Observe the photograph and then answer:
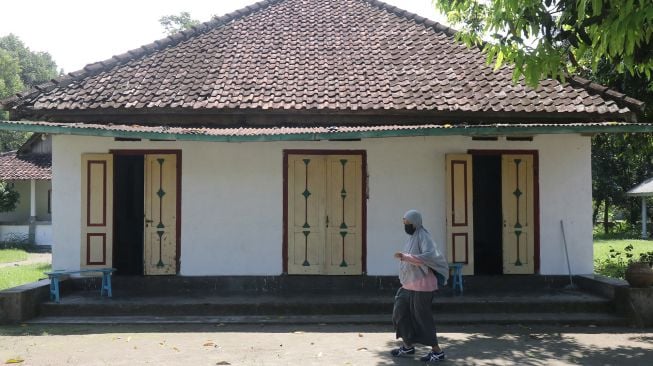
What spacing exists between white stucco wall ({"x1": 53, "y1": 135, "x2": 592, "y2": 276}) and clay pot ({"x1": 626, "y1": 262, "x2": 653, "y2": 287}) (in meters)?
1.58

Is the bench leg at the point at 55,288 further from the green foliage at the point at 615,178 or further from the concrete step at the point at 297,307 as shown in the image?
the green foliage at the point at 615,178

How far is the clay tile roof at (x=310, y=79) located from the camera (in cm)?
930

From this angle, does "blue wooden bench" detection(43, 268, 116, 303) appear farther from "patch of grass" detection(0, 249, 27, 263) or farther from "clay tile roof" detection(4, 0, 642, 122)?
"patch of grass" detection(0, 249, 27, 263)

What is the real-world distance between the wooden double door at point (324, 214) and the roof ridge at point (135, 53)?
3962 mm

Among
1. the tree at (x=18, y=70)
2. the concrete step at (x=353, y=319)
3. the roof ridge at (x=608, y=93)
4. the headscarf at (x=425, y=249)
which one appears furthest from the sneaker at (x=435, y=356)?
the tree at (x=18, y=70)

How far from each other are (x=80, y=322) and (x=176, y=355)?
2.19 meters

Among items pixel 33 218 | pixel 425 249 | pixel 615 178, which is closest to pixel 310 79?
pixel 425 249

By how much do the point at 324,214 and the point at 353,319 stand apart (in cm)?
197

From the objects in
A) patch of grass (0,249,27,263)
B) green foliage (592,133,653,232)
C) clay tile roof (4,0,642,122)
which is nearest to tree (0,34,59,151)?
patch of grass (0,249,27,263)

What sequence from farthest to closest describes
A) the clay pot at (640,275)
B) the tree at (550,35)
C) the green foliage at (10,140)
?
the green foliage at (10,140) < the clay pot at (640,275) < the tree at (550,35)

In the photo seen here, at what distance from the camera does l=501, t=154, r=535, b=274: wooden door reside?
938cm

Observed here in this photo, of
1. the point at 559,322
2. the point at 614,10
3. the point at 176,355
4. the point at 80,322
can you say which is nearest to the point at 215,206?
the point at 80,322

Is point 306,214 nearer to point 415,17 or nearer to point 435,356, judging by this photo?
point 435,356

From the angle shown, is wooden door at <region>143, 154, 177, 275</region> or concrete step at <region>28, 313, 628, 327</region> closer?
concrete step at <region>28, 313, 628, 327</region>
